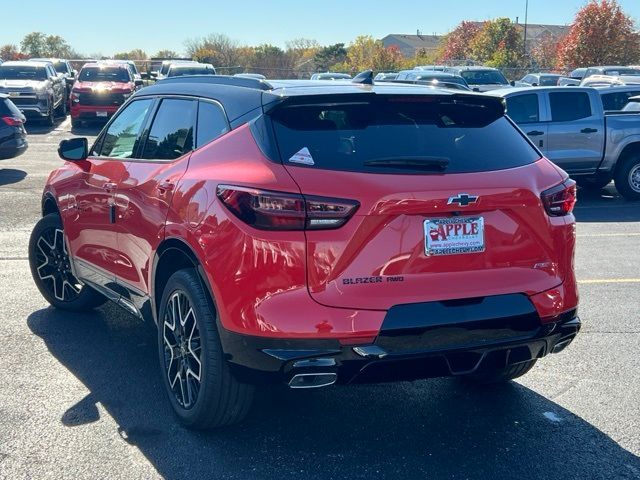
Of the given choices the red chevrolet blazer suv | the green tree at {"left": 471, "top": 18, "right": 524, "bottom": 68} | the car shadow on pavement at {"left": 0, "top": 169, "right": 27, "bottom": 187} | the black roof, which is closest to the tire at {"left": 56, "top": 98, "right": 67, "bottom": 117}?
the car shadow on pavement at {"left": 0, "top": 169, "right": 27, "bottom": 187}

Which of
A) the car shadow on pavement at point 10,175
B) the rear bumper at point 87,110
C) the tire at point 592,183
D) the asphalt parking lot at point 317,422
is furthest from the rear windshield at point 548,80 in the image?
the asphalt parking lot at point 317,422

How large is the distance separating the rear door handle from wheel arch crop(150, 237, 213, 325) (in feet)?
0.95

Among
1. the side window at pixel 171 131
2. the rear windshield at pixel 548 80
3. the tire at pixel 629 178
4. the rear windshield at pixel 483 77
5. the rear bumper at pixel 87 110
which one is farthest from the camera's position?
the rear windshield at pixel 548 80

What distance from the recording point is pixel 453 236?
13.3 ft

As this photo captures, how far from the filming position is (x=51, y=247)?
6.97m

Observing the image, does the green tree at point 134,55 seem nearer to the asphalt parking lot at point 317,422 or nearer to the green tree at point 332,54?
the green tree at point 332,54

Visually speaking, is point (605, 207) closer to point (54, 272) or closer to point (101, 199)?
point (54, 272)

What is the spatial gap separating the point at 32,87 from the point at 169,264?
22.0 m

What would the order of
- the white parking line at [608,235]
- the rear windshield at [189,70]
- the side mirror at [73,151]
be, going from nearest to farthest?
the side mirror at [73,151]
the white parking line at [608,235]
the rear windshield at [189,70]

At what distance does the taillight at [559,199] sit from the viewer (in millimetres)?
4344

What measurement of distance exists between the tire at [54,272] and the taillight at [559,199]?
3868 millimetres

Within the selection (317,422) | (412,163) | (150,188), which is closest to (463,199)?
(412,163)

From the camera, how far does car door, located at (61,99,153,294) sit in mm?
5660

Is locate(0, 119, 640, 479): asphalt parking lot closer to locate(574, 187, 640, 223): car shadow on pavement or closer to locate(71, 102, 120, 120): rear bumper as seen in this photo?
locate(574, 187, 640, 223): car shadow on pavement
